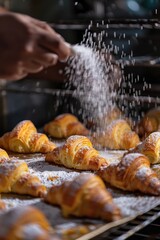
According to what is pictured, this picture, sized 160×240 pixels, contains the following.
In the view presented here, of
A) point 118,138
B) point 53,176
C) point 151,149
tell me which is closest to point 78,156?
point 53,176

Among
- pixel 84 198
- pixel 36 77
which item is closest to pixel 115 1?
pixel 36 77

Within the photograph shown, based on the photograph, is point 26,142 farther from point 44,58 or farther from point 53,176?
point 44,58

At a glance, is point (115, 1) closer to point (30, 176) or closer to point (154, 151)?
point (154, 151)

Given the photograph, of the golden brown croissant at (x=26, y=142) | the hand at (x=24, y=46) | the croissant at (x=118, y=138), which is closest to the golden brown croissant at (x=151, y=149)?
the croissant at (x=118, y=138)

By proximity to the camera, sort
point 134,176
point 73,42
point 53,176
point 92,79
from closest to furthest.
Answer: point 134,176, point 53,176, point 92,79, point 73,42

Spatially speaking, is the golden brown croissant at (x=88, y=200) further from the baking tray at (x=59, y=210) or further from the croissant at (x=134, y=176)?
the croissant at (x=134, y=176)
